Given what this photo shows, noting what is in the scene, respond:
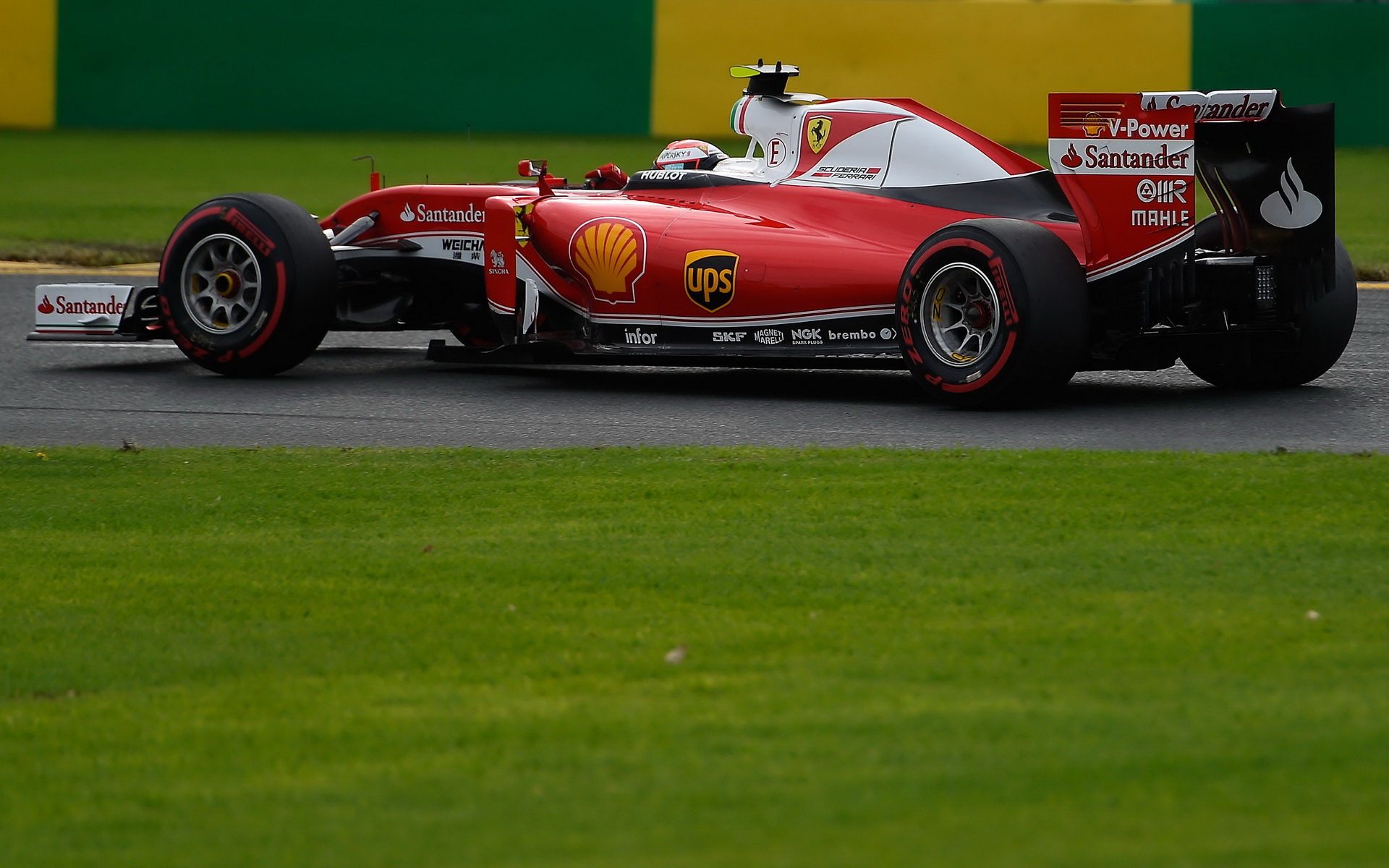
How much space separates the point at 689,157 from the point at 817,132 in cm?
79

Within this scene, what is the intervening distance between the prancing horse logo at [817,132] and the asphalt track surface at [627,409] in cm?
125

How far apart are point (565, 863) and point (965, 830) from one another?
733 millimetres

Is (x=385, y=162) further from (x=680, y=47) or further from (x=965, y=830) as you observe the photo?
(x=965, y=830)

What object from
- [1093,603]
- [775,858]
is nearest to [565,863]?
[775,858]

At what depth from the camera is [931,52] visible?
24.9 meters

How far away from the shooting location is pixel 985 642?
4.90m

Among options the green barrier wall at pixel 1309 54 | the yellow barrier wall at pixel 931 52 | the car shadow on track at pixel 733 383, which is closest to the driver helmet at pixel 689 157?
the car shadow on track at pixel 733 383

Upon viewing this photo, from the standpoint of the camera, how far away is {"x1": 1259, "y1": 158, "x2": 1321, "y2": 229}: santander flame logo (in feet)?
29.1

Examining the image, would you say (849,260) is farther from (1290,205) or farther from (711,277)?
(1290,205)

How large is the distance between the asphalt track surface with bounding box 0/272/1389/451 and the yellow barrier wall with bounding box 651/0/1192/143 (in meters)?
13.1

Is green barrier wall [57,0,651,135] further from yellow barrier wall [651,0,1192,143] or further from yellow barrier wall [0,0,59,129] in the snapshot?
yellow barrier wall [651,0,1192,143]

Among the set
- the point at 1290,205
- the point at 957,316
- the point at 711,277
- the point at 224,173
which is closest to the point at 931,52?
the point at 224,173

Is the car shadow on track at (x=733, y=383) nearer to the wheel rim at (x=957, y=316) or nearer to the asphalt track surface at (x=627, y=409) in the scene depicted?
the asphalt track surface at (x=627, y=409)

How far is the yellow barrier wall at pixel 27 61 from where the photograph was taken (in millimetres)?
26266
